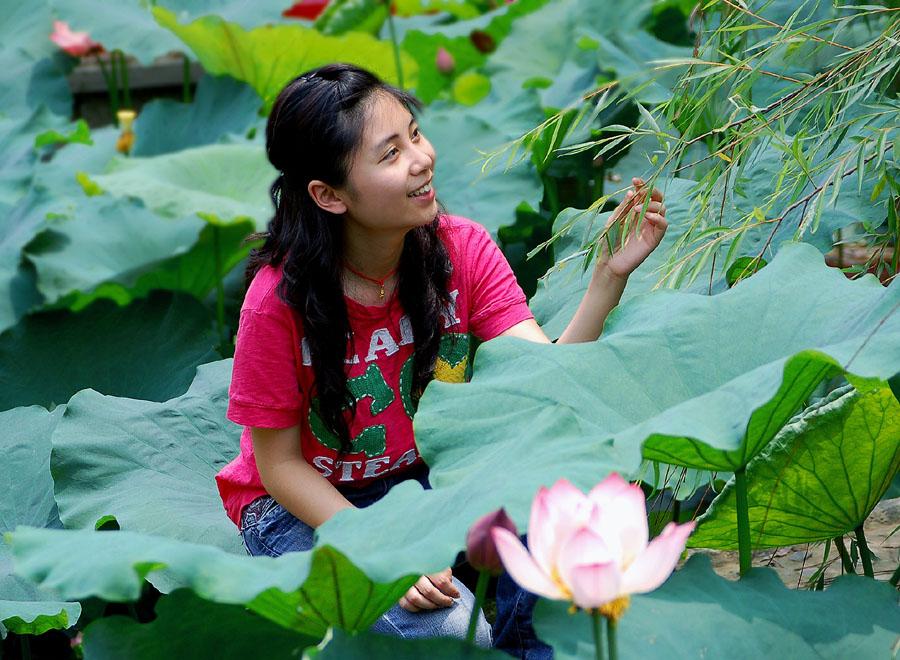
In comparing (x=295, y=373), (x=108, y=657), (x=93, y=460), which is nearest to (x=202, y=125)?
(x=93, y=460)

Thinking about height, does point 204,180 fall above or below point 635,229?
below

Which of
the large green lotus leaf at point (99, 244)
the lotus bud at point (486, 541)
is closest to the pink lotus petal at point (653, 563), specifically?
the lotus bud at point (486, 541)

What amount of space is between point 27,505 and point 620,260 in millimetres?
940

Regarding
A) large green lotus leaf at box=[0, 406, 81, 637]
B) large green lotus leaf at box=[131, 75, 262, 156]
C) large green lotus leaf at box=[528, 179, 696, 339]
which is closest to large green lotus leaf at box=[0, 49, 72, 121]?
large green lotus leaf at box=[131, 75, 262, 156]

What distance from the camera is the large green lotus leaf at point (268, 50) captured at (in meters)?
2.79

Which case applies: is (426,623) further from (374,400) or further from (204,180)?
(204,180)

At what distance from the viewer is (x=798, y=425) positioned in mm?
1106

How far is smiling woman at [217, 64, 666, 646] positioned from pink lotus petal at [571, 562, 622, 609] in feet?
1.68

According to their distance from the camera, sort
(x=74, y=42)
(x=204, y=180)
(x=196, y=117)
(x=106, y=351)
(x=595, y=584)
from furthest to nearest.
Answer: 1. (x=74, y=42)
2. (x=196, y=117)
3. (x=204, y=180)
4. (x=106, y=351)
5. (x=595, y=584)

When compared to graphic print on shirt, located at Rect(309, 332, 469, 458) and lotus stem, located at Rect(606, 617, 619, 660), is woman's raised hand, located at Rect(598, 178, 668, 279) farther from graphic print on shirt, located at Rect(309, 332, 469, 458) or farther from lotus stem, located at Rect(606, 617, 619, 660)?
lotus stem, located at Rect(606, 617, 619, 660)

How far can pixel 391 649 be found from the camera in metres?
0.82

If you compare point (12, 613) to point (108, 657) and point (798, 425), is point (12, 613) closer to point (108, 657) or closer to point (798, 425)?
point (108, 657)

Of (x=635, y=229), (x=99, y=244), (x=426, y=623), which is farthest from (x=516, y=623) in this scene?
(x=99, y=244)

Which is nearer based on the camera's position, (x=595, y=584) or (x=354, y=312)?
(x=595, y=584)
